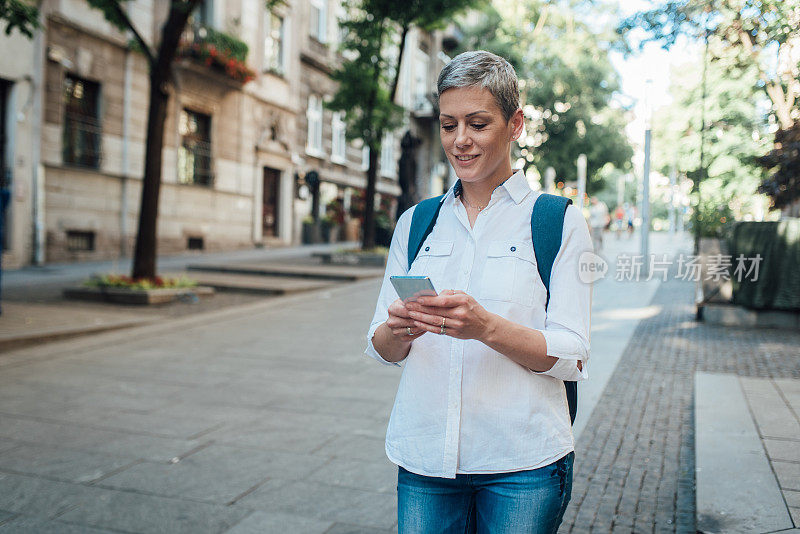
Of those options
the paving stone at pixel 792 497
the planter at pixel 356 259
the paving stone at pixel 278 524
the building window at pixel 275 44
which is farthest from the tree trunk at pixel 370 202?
the paving stone at pixel 792 497

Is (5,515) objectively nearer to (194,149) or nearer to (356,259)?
(356,259)

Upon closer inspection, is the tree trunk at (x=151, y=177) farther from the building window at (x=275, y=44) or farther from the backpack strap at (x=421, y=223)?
the building window at (x=275, y=44)

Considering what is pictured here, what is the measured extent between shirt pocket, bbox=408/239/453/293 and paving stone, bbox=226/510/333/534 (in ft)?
6.52

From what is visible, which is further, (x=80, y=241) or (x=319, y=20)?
(x=319, y=20)

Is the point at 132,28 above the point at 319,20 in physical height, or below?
below

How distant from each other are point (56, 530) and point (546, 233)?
9.36 ft

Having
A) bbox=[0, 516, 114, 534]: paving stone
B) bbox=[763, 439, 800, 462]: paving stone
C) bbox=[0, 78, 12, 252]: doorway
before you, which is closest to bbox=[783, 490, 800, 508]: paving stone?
bbox=[763, 439, 800, 462]: paving stone

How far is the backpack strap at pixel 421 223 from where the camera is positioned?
77.0 inches

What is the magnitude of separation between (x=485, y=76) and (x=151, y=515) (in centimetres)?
286

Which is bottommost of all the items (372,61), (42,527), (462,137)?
(42,527)

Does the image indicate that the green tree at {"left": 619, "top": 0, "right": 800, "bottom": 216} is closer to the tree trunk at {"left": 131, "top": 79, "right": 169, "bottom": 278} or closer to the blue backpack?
the blue backpack

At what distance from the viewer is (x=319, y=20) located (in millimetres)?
27375

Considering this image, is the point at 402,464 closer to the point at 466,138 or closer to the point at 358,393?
the point at 466,138

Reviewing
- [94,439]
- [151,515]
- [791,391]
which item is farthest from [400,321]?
[791,391]
